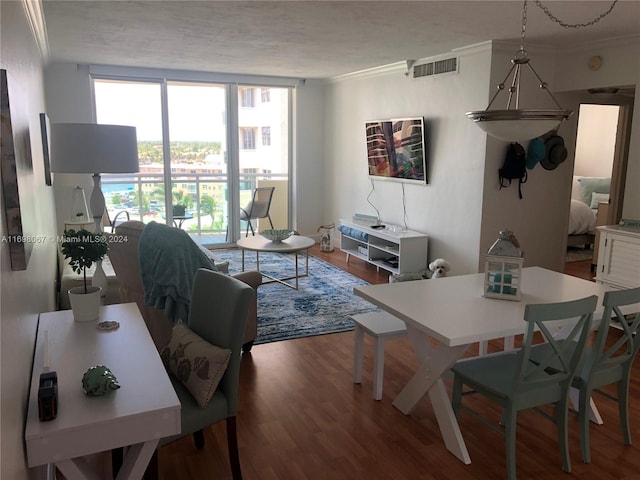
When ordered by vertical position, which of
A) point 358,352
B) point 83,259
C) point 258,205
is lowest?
point 358,352

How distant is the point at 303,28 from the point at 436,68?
1.75m

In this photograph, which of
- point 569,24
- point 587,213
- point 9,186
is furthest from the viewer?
point 587,213

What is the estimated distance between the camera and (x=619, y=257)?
4.02 m

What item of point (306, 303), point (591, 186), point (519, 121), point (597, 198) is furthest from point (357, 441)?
point (591, 186)

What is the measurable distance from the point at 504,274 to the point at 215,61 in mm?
4266

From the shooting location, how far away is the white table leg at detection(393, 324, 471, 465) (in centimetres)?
246

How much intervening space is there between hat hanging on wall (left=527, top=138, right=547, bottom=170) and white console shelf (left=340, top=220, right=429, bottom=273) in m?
1.31

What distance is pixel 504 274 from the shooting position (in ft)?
8.76

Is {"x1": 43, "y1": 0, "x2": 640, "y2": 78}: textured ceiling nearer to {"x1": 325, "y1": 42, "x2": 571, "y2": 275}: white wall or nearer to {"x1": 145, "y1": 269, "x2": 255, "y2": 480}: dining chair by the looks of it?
{"x1": 325, "y1": 42, "x2": 571, "y2": 275}: white wall

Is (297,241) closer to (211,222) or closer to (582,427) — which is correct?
(211,222)

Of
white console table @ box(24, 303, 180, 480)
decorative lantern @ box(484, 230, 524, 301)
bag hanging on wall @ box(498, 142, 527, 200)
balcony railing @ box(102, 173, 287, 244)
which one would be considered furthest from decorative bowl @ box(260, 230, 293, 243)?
white console table @ box(24, 303, 180, 480)

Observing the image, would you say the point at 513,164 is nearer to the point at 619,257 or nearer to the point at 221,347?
the point at 619,257

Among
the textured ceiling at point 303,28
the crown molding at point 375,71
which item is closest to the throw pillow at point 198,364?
the textured ceiling at point 303,28

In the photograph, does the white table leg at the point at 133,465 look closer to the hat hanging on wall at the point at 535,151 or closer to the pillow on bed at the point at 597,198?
the hat hanging on wall at the point at 535,151
